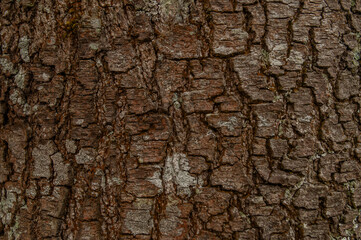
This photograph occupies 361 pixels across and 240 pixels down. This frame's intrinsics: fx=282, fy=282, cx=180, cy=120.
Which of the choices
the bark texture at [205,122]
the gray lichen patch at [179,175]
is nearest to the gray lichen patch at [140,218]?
the bark texture at [205,122]

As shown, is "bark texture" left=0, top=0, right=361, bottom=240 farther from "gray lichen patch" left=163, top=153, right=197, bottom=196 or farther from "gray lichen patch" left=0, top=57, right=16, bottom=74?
"gray lichen patch" left=0, top=57, right=16, bottom=74

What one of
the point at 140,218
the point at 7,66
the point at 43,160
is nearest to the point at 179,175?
the point at 140,218

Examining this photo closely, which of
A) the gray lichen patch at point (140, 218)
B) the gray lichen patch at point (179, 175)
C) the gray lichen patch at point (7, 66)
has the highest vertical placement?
the gray lichen patch at point (7, 66)

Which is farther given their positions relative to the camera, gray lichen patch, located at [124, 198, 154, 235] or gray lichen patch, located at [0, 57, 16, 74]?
gray lichen patch, located at [0, 57, 16, 74]

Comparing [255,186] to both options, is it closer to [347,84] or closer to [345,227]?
[345,227]

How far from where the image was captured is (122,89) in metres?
1.28

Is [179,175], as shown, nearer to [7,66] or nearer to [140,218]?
[140,218]

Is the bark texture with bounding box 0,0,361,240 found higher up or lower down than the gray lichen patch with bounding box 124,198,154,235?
higher up

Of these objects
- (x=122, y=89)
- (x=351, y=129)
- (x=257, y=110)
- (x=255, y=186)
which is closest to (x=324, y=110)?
(x=351, y=129)

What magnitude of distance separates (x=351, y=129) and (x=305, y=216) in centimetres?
47

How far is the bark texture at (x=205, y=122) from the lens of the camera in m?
1.26

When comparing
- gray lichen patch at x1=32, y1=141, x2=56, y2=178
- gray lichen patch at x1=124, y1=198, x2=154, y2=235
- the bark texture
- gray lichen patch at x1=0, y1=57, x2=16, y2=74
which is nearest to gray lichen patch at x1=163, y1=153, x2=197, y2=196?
the bark texture

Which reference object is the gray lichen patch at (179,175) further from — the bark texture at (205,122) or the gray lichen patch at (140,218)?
the gray lichen patch at (140,218)

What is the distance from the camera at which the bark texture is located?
1.26 meters
